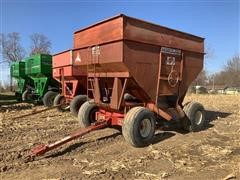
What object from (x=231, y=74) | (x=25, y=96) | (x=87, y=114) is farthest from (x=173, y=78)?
(x=231, y=74)

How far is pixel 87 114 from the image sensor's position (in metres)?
8.70

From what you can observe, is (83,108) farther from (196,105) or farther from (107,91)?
(196,105)

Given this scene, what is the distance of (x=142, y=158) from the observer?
610 centimetres

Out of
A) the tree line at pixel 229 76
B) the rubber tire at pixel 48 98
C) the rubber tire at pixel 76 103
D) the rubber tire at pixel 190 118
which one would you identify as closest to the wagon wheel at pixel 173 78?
the rubber tire at pixel 190 118

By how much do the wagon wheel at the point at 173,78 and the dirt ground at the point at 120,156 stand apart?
1.34 m

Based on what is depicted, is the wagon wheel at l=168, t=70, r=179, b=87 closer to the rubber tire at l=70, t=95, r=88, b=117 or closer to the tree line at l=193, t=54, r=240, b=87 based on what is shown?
the rubber tire at l=70, t=95, r=88, b=117

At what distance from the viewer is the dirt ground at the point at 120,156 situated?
207 inches

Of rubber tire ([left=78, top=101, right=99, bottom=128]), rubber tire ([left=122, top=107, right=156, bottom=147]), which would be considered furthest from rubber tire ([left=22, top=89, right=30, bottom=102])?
rubber tire ([left=122, top=107, right=156, bottom=147])

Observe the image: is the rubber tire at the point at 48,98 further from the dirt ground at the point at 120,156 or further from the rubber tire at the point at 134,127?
Result: the rubber tire at the point at 134,127

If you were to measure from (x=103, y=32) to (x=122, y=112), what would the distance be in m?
1.94

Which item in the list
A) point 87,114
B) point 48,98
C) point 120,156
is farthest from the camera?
point 48,98

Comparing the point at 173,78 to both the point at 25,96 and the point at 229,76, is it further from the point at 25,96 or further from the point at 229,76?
the point at 229,76

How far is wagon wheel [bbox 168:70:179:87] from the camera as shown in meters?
8.14

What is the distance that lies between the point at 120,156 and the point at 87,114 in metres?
2.65
